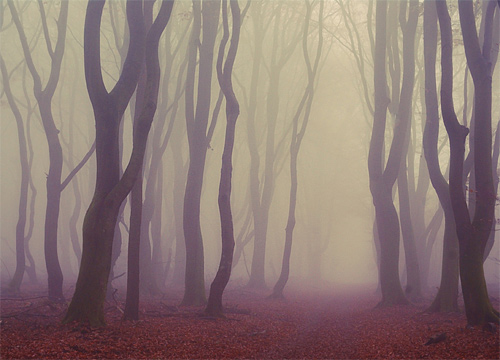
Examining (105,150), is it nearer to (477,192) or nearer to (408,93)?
(477,192)

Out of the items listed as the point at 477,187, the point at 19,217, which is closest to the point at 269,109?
the point at 19,217

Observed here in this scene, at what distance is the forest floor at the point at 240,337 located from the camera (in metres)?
7.32

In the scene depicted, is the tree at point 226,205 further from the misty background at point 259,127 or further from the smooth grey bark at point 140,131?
the misty background at point 259,127

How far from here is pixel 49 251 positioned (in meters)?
13.6

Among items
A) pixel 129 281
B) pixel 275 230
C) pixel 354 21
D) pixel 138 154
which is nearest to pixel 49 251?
pixel 129 281

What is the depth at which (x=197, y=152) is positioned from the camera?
1540 centimetres

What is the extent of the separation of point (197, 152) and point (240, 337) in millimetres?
7745

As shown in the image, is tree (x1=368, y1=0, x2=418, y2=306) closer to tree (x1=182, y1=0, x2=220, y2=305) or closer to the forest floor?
the forest floor

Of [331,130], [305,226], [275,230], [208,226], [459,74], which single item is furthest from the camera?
[208,226]

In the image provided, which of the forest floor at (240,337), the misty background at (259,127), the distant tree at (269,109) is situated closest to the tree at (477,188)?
the forest floor at (240,337)

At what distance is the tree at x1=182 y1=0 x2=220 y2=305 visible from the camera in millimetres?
14148

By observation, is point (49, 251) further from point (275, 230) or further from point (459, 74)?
point (275, 230)

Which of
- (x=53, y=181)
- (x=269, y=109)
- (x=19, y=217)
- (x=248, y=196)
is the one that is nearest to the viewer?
(x=53, y=181)

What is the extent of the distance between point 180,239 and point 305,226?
629 inches
